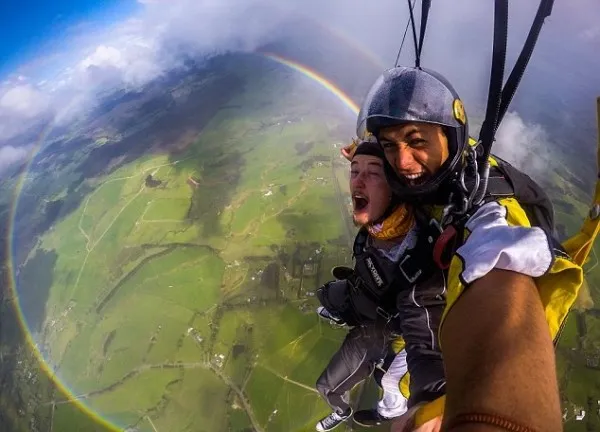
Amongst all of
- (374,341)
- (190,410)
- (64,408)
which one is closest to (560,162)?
(190,410)

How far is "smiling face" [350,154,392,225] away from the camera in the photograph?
2293 mm

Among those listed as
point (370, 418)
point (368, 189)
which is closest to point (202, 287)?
point (370, 418)

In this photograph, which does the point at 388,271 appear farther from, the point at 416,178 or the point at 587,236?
the point at 587,236

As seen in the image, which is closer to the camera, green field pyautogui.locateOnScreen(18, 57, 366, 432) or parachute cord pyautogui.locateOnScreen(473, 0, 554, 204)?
parachute cord pyautogui.locateOnScreen(473, 0, 554, 204)

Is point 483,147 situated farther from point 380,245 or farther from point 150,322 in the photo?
point 150,322

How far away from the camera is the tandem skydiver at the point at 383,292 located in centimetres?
195

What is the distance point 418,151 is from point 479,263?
3.10 feet

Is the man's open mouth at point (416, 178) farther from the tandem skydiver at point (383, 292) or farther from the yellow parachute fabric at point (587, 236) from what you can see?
the yellow parachute fabric at point (587, 236)

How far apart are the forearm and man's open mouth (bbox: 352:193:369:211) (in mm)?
1287

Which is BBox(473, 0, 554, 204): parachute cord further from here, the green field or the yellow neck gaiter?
the green field

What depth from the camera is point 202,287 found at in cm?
4006

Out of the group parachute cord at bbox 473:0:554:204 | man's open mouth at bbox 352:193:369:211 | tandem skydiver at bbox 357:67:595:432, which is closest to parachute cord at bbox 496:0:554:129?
parachute cord at bbox 473:0:554:204

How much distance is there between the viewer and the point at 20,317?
183ft

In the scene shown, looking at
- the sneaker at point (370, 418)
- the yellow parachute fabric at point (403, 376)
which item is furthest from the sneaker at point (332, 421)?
the yellow parachute fabric at point (403, 376)
